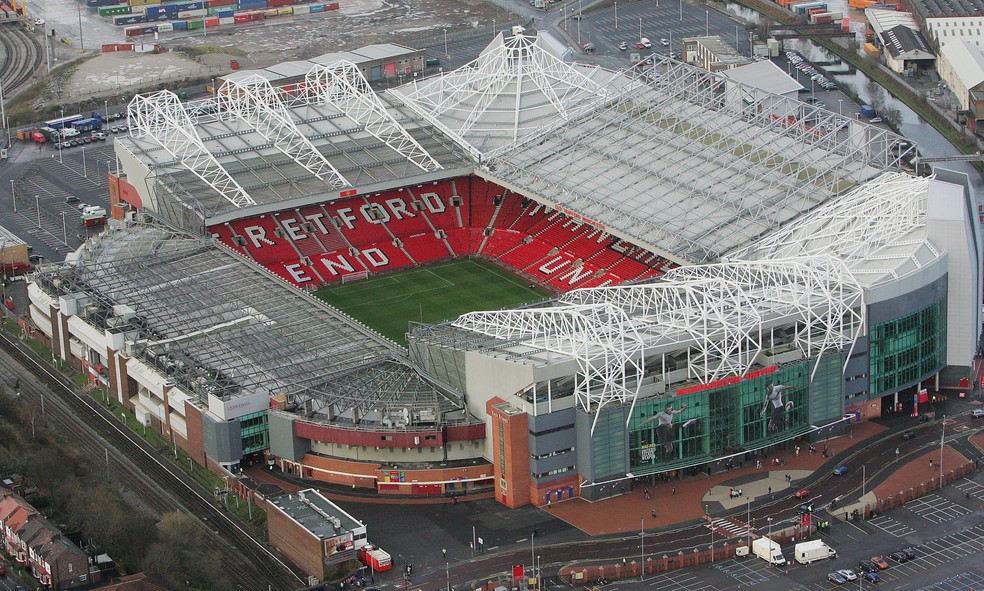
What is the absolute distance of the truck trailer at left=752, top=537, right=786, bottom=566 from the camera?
125438 millimetres

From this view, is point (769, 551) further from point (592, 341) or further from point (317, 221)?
point (317, 221)

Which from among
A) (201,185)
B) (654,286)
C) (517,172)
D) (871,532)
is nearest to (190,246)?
(201,185)

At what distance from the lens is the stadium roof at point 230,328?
143 metres

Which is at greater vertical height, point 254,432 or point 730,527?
point 254,432

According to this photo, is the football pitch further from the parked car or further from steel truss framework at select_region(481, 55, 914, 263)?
the parked car

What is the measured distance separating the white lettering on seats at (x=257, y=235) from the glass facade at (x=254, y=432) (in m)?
Answer: 44.4

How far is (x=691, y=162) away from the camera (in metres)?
178

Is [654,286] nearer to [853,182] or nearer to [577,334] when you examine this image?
[577,334]

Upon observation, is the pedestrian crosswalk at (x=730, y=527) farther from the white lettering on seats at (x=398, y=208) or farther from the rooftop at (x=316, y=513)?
the white lettering on seats at (x=398, y=208)

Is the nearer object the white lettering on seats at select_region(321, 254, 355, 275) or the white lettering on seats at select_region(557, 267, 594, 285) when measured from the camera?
the white lettering on seats at select_region(557, 267, 594, 285)

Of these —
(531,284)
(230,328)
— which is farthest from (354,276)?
(230,328)

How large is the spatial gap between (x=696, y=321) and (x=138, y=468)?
4526 centimetres

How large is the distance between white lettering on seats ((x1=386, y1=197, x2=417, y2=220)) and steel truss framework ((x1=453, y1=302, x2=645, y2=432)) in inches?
1946

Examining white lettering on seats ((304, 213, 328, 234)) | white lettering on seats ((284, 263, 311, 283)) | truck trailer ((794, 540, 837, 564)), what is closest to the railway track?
white lettering on seats ((284, 263, 311, 283))
